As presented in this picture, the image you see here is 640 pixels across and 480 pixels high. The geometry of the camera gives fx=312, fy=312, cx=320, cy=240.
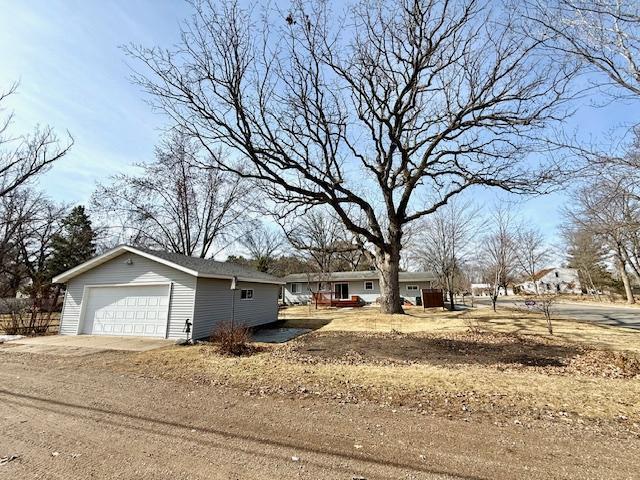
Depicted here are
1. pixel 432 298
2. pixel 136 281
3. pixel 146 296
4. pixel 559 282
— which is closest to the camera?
pixel 146 296

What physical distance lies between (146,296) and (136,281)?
76 centimetres

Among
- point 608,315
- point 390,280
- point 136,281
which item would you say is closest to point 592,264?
point 608,315

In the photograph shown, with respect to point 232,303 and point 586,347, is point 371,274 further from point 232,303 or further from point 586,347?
point 586,347

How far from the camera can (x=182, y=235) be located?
1105 inches

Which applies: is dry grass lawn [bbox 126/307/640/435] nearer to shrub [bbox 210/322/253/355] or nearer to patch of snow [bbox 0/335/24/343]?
shrub [bbox 210/322/253/355]

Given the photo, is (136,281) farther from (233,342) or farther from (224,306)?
(233,342)

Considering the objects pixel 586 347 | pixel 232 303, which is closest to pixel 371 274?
pixel 232 303

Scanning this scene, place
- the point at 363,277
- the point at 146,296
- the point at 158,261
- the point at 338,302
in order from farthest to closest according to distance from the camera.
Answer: the point at 363,277
the point at 338,302
the point at 146,296
the point at 158,261

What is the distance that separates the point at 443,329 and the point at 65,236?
3736 cm

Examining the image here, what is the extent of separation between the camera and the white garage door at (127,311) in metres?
12.2

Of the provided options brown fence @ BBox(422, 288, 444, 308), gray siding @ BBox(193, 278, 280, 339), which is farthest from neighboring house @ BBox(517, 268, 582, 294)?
gray siding @ BBox(193, 278, 280, 339)

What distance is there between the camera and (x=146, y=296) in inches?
495

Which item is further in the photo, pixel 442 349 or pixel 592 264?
pixel 592 264

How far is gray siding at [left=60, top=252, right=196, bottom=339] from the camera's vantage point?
11.8 m
